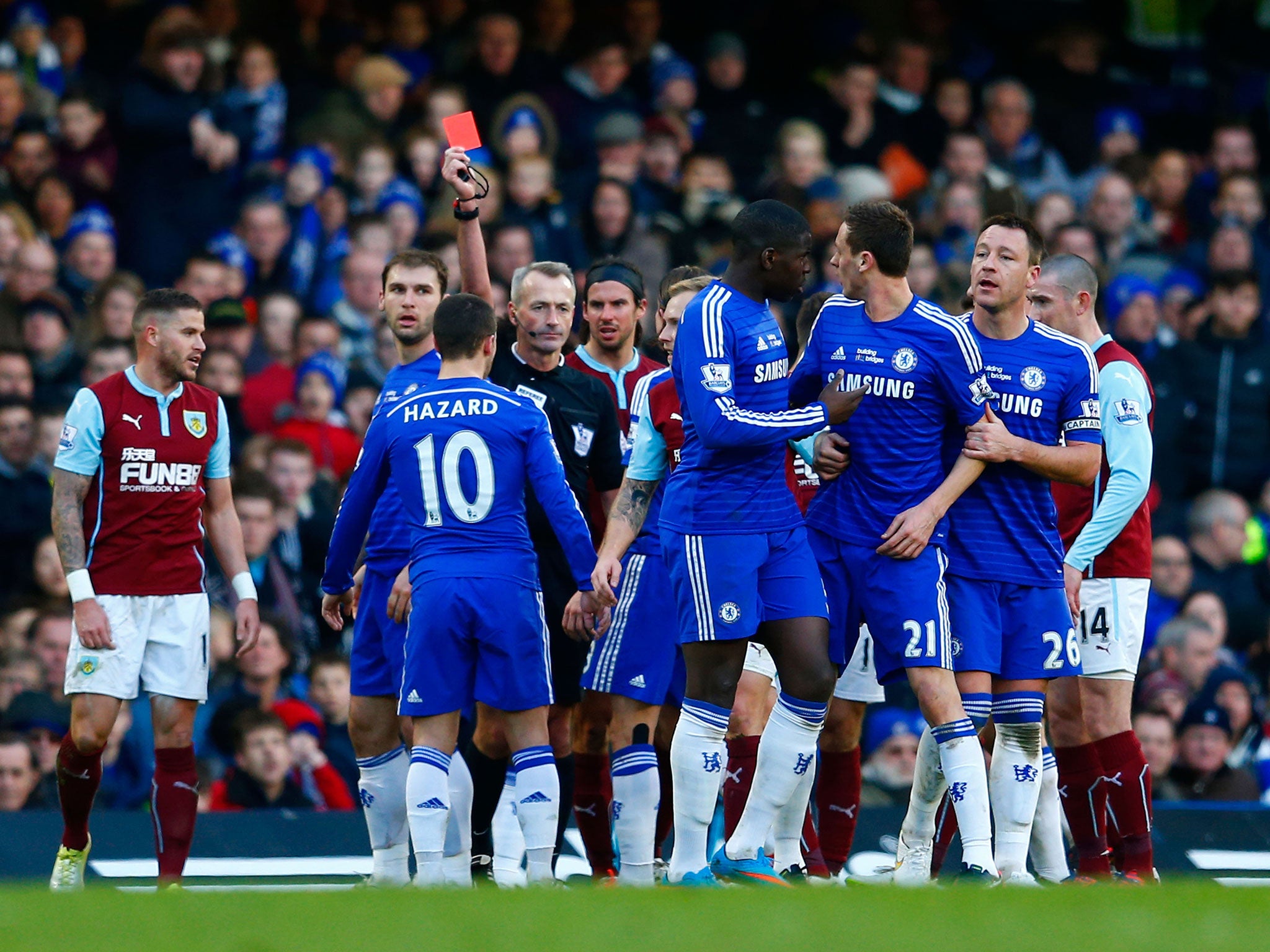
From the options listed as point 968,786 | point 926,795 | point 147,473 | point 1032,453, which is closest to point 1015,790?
point 926,795

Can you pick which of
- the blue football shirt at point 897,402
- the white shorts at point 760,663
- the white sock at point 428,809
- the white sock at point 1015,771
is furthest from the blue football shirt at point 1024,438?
the white sock at point 428,809

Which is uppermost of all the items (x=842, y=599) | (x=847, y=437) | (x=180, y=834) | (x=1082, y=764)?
(x=847, y=437)

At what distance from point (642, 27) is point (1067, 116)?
3657mm

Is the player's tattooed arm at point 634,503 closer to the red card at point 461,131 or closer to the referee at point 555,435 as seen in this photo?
the referee at point 555,435

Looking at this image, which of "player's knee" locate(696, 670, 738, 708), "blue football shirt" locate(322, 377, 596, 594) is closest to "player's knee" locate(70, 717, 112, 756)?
"blue football shirt" locate(322, 377, 596, 594)

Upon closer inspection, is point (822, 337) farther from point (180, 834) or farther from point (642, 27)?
point (642, 27)

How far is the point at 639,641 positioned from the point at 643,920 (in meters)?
2.98

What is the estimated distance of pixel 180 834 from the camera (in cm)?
781

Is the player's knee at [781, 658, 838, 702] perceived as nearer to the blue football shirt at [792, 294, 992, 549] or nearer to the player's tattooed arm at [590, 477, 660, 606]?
the blue football shirt at [792, 294, 992, 549]

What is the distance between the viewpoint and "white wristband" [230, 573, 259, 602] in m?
8.11

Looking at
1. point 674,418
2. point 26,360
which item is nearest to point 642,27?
point 26,360

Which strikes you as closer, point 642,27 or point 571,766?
point 571,766

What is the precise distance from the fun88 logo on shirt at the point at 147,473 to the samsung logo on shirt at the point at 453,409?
1.36m

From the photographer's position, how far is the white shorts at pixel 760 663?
821 centimetres
